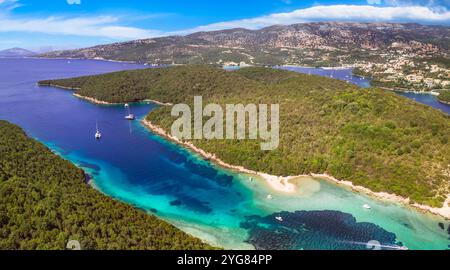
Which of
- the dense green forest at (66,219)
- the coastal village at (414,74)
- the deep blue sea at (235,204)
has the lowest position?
the deep blue sea at (235,204)

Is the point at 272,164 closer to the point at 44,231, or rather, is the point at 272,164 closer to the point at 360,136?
the point at 360,136

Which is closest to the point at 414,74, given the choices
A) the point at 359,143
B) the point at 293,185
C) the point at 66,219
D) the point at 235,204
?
the point at 359,143

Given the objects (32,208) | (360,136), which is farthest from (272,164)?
(32,208)

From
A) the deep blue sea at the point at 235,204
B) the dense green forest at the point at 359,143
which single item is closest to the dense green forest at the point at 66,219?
the deep blue sea at the point at 235,204

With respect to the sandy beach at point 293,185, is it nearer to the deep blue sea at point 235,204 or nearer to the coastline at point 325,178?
the coastline at point 325,178

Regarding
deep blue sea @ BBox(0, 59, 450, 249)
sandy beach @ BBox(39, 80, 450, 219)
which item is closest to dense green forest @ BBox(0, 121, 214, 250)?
deep blue sea @ BBox(0, 59, 450, 249)

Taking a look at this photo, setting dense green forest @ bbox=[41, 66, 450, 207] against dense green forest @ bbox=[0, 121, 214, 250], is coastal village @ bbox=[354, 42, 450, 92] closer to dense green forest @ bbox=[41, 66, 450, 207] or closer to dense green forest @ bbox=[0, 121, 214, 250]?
dense green forest @ bbox=[41, 66, 450, 207]

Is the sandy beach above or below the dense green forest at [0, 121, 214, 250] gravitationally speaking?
below
